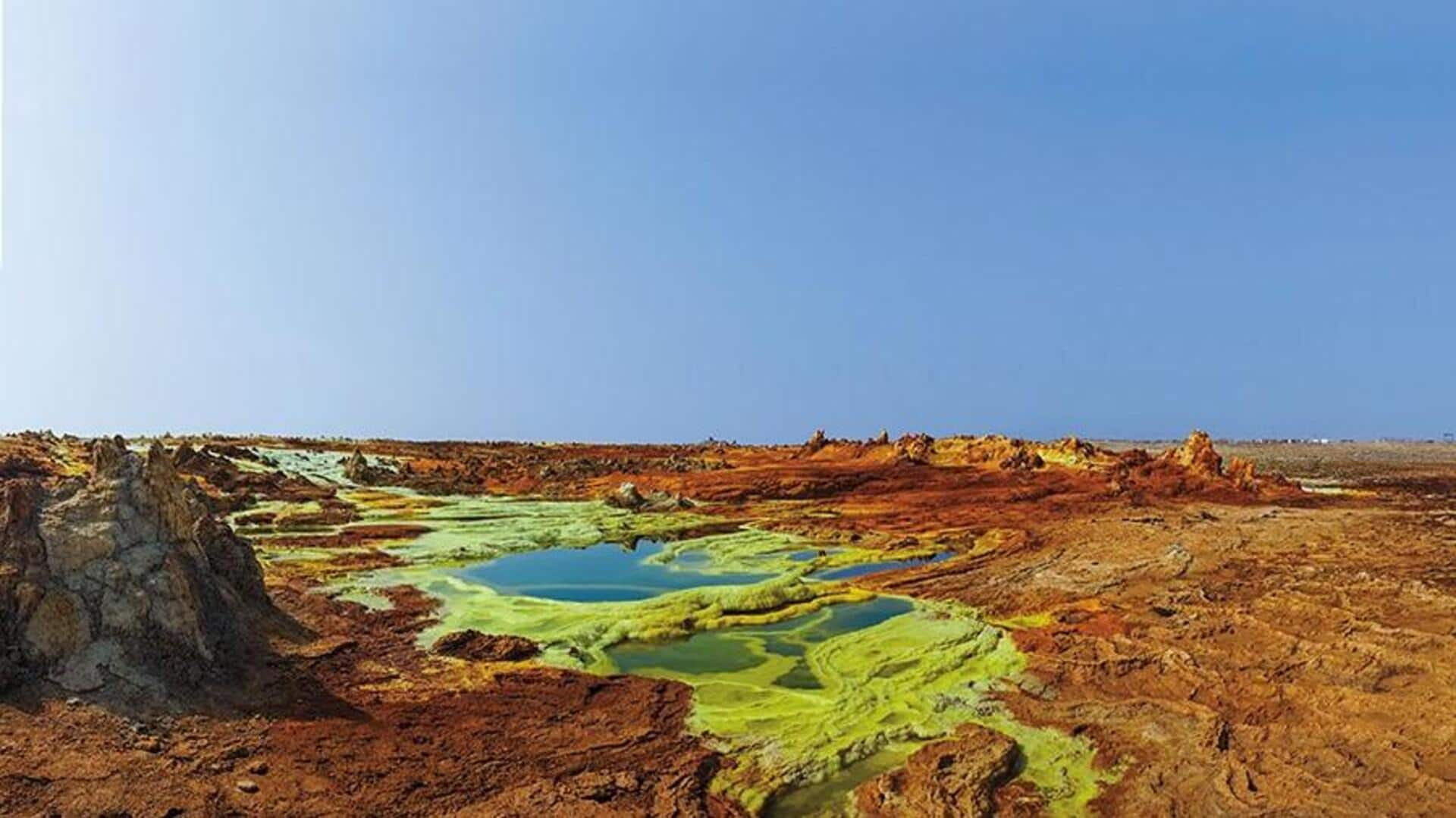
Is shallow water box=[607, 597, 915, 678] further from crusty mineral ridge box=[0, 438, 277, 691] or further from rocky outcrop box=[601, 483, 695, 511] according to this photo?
rocky outcrop box=[601, 483, 695, 511]

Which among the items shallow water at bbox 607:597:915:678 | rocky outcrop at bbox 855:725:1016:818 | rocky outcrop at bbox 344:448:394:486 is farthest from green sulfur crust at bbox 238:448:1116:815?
rocky outcrop at bbox 344:448:394:486

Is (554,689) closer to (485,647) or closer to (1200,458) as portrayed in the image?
(485,647)

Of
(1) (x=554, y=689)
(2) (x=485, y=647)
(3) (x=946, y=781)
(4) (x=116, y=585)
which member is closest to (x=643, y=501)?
(2) (x=485, y=647)

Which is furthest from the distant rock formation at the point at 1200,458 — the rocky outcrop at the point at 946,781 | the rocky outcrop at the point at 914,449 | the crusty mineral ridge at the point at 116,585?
the crusty mineral ridge at the point at 116,585

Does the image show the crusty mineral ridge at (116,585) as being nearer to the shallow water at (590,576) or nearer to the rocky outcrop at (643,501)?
the shallow water at (590,576)

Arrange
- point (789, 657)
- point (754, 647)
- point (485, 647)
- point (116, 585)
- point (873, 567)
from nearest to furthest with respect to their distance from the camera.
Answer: point (116, 585)
point (485, 647)
point (789, 657)
point (754, 647)
point (873, 567)

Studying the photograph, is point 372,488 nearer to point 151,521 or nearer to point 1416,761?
point 151,521
